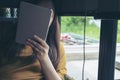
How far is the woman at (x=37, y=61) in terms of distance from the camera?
0.87m

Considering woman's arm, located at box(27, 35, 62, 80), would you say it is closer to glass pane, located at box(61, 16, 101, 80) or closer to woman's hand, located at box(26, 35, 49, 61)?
woman's hand, located at box(26, 35, 49, 61)

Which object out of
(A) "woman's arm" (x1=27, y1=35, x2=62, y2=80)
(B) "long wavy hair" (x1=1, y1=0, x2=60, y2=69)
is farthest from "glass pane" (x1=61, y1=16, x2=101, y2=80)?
(A) "woman's arm" (x1=27, y1=35, x2=62, y2=80)

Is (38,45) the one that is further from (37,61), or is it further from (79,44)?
(79,44)

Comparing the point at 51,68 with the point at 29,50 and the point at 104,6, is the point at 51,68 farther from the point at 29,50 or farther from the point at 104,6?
the point at 104,6

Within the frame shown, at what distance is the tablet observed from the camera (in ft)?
2.61

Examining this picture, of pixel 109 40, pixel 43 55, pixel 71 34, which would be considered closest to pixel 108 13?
pixel 109 40

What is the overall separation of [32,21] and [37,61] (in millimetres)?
202

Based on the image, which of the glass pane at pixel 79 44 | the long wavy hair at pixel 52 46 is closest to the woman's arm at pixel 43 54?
the long wavy hair at pixel 52 46

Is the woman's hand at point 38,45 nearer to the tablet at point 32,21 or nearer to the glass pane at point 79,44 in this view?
the tablet at point 32,21

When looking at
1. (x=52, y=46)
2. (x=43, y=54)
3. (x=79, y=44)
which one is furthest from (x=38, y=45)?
(x=79, y=44)

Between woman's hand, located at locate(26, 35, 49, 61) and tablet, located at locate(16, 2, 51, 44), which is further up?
tablet, located at locate(16, 2, 51, 44)

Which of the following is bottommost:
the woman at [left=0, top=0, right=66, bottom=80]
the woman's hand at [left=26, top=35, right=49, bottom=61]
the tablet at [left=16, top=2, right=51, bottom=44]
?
the woman at [left=0, top=0, right=66, bottom=80]

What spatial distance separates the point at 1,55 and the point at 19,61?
84 millimetres

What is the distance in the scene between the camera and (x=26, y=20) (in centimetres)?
81
